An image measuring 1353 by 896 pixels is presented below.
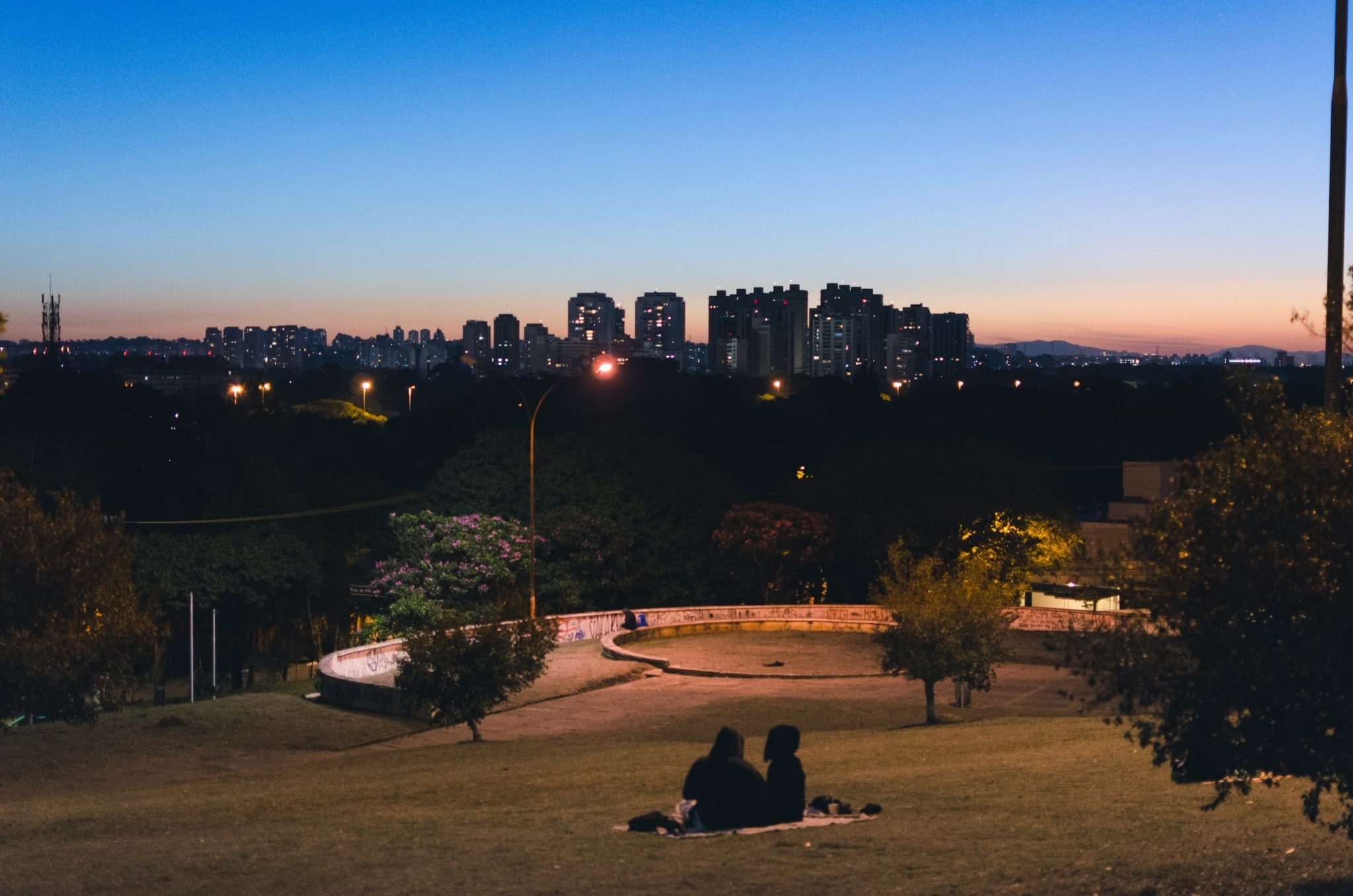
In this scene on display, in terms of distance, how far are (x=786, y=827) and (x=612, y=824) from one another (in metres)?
1.94

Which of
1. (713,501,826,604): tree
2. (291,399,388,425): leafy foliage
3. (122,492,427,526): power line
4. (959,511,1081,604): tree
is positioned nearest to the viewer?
(713,501,826,604): tree

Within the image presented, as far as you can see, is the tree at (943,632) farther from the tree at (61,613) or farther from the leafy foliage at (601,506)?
the leafy foliage at (601,506)

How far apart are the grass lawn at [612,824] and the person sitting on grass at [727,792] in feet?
1.36

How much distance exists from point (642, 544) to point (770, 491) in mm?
26890

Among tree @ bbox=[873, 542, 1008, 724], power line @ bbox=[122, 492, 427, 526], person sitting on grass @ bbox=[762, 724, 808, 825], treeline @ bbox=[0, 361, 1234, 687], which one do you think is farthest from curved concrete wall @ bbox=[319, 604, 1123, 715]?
person sitting on grass @ bbox=[762, 724, 808, 825]

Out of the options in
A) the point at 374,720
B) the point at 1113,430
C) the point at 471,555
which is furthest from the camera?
the point at 1113,430

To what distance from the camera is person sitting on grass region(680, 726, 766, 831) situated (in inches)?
484

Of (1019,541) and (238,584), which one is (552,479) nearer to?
(238,584)

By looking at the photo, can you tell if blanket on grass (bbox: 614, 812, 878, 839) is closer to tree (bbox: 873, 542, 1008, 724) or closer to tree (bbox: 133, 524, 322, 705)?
tree (bbox: 873, 542, 1008, 724)

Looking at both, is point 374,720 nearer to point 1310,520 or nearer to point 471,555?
point 471,555

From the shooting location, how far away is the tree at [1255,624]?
8.94 meters

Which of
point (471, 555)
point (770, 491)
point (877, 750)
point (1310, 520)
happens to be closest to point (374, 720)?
point (877, 750)

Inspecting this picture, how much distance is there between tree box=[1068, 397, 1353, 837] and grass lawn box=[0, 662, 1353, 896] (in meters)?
1.02

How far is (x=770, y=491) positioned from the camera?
78438 millimetres
